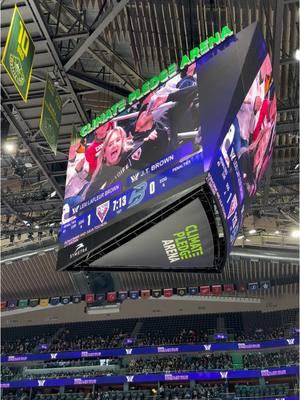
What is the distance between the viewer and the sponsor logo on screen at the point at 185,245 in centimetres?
514

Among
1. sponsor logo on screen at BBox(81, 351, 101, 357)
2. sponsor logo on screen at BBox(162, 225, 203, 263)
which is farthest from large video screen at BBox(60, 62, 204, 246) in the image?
sponsor logo on screen at BBox(81, 351, 101, 357)

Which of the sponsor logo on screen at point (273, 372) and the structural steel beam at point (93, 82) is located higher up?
the structural steel beam at point (93, 82)

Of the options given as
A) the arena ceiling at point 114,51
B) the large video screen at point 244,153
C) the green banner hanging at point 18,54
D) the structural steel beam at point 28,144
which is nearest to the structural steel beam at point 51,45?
the arena ceiling at point 114,51

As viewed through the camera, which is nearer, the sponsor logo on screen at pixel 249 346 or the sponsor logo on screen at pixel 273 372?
the sponsor logo on screen at pixel 273 372

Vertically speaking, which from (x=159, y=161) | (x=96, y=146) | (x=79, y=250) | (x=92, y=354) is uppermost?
(x=96, y=146)

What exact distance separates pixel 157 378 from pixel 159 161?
22.5 metres

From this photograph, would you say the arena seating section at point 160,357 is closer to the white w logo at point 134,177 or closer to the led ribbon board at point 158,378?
the led ribbon board at point 158,378

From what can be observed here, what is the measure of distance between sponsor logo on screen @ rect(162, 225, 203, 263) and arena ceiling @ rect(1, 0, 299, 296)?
355 centimetres

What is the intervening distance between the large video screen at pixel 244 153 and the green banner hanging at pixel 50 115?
4426 mm

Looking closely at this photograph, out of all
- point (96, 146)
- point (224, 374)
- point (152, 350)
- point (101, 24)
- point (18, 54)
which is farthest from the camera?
point (152, 350)

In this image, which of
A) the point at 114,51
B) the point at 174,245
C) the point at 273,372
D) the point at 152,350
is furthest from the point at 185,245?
the point at 152,350

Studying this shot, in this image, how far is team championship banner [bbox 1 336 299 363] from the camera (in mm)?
26344

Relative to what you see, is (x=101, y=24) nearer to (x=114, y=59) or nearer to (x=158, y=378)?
(x=114, y=59)

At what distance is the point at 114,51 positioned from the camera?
10.2 m
